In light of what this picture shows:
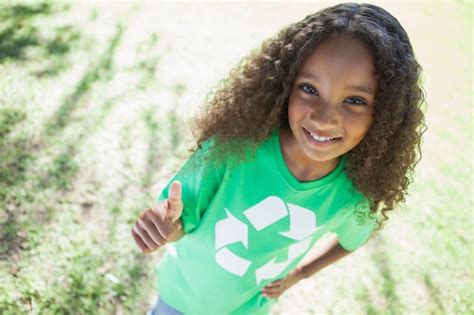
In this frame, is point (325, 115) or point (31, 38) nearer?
point (325, 115)

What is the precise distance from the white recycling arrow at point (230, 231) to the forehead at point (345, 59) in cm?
54

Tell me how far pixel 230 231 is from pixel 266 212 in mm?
138

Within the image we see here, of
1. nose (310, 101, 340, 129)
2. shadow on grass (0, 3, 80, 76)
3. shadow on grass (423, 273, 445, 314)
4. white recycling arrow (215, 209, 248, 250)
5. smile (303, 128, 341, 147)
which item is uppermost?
nose (310, 101, 340, 129)

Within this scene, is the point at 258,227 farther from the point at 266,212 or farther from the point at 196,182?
the point at 196,182

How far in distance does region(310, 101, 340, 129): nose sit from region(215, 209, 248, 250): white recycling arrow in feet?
1.37

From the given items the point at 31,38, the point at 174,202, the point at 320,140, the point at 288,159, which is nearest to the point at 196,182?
the point at 174,202

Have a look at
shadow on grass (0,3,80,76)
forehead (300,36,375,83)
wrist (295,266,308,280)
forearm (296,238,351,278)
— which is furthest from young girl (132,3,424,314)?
shadow on grass (0,3,80,76)

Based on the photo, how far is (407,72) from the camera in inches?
54.6

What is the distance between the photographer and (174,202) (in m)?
1.31

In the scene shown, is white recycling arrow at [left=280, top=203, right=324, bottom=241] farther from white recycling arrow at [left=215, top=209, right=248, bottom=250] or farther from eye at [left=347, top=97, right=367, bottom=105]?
eye at [left=347, top=97, right=367, bottom=105]

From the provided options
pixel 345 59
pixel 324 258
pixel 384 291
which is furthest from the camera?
pixel 384 291

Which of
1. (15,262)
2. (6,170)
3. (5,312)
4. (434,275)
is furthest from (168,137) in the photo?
(434,275)

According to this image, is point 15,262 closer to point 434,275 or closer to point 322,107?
point 322,107

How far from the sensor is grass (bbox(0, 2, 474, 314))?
2557 millimetres
